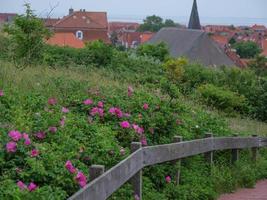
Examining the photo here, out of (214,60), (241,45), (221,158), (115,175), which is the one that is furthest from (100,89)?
(241,45)

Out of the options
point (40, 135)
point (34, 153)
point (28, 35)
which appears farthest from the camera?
point (28, 35)

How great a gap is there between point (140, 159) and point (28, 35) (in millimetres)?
9720

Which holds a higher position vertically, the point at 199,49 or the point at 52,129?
the point at 52,129

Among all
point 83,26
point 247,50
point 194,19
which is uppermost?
point 194,19

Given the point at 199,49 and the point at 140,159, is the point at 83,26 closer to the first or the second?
the point at 199,49

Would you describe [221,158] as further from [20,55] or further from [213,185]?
[20,55]

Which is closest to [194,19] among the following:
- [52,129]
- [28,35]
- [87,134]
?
[28,35]

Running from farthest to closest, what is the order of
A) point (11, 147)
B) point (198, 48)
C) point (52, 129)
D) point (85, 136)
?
point (198, 48) < point (85, 136) < point (52, 129) < point (11, 147)

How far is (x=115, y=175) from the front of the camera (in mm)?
5793

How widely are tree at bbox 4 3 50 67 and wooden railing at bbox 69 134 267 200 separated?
5948 millimetres

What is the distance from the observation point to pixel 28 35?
15.9 m

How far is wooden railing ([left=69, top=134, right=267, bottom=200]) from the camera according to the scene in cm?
518

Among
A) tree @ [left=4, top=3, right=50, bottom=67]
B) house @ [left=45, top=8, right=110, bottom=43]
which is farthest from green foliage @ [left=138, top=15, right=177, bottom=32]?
tree @ [left=4, top=3, right=50, bottom=67]

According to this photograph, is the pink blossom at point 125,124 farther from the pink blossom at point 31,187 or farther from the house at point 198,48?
the house at point 198,48
